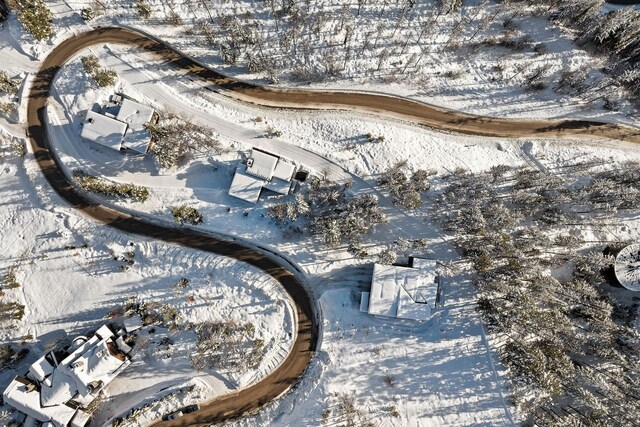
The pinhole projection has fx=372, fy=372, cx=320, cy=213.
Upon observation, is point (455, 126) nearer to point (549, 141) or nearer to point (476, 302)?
point (549, 141)

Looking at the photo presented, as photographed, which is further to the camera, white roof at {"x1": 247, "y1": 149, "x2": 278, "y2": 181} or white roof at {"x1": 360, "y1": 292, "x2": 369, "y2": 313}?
white roof at {"x1": 247, "y1": 149, "x2": 278, "y2": 181}

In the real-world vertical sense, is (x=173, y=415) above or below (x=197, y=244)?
below

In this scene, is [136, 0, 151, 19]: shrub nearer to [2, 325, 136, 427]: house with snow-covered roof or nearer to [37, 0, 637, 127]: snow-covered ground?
[37, 0, 637, 127]: snow-covered ground

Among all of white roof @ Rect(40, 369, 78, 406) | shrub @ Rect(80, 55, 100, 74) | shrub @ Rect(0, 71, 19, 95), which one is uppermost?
shrub @ Rect(80, 55, 100, 74)

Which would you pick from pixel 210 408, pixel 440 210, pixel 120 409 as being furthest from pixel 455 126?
pixel 120 409

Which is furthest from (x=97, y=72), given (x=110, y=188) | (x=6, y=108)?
(x=110, y=188)

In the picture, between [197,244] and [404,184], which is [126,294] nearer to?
[197,244]

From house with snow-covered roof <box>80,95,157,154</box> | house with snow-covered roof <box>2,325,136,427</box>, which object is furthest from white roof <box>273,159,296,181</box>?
house with snow-covered roof <box>2,325,136,427</box>
